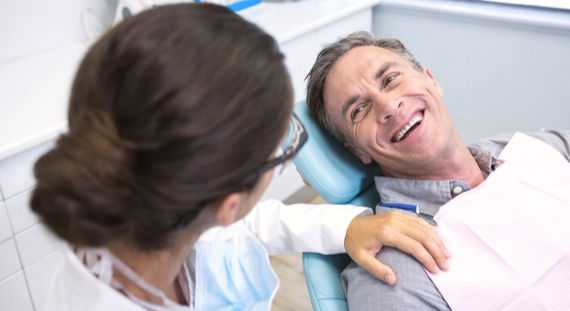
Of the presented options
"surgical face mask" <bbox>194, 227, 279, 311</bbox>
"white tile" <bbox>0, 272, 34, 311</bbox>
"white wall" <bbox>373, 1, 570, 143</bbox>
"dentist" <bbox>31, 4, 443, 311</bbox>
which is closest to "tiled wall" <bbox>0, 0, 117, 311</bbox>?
"white tile" <bbox>0, 272, 34, 311</bbox>

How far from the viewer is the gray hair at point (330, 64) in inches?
57.7

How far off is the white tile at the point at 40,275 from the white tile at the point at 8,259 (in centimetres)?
6

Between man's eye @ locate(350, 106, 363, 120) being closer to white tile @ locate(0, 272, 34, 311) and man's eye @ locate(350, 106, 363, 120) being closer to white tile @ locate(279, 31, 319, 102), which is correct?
white tile @ locate(279, 31, 319, 102)

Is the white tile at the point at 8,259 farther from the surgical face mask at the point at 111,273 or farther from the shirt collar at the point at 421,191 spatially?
the shirt collar at the point at 421,191

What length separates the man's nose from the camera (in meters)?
1.31

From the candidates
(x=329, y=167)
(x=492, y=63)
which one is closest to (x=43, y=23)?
(x=329, y=167)

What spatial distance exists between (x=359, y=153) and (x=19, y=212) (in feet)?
3.87

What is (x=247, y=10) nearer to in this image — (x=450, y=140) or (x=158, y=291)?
(x=450, y=140)

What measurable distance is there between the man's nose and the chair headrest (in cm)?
23

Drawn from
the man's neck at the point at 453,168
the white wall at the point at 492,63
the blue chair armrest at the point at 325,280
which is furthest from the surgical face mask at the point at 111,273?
the white wall at the point at 492,63

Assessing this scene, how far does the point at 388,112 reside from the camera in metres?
1.31

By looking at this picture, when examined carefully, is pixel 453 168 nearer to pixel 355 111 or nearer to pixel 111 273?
pixel 355 111

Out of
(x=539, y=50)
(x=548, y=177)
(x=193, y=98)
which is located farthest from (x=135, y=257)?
(x=539, y=50)

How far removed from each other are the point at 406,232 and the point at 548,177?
619 mm
